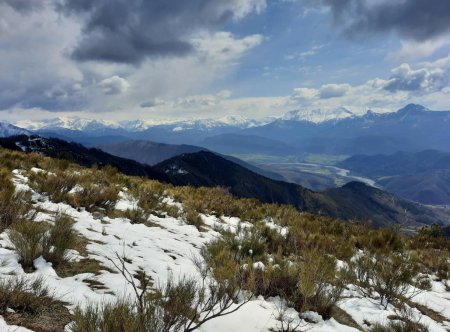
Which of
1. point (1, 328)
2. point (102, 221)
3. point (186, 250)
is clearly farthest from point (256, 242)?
point (1, 328)

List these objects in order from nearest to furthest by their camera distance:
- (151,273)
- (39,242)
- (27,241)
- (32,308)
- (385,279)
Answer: (32,308) < (27,241) < (39,242) < (151,273) < (385,279)

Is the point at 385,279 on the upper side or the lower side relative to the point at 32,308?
lower

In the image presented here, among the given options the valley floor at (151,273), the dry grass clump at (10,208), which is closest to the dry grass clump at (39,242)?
the valley floor at (151,273)

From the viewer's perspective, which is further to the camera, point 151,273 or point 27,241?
point 151,273

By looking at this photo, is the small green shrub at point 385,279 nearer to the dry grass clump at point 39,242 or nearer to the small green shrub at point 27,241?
the dry grass clump at point 39,242

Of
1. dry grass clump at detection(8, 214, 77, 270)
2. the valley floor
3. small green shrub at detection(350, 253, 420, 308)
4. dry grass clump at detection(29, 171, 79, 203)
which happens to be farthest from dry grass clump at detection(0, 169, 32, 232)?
small green shrub at detection(350, 253, 420, 308)

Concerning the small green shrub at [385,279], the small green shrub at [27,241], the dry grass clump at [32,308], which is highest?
the small green shrub at [27,241]

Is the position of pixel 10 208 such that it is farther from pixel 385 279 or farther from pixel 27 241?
pixel 385 279

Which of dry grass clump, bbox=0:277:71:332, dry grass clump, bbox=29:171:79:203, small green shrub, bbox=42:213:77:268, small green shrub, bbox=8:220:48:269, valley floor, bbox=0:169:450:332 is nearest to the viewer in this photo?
dry grass clump, bbox=0:277:71:332

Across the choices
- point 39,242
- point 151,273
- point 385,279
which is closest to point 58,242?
point 39,242

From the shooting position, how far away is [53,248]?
18.5 ft

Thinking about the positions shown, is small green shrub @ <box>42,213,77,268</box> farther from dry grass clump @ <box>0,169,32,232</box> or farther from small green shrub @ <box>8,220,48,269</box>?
dry grass clump @ <box>0,169,32,232</box>

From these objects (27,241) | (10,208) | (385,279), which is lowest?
(385,279)

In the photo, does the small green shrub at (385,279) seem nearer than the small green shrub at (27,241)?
No
